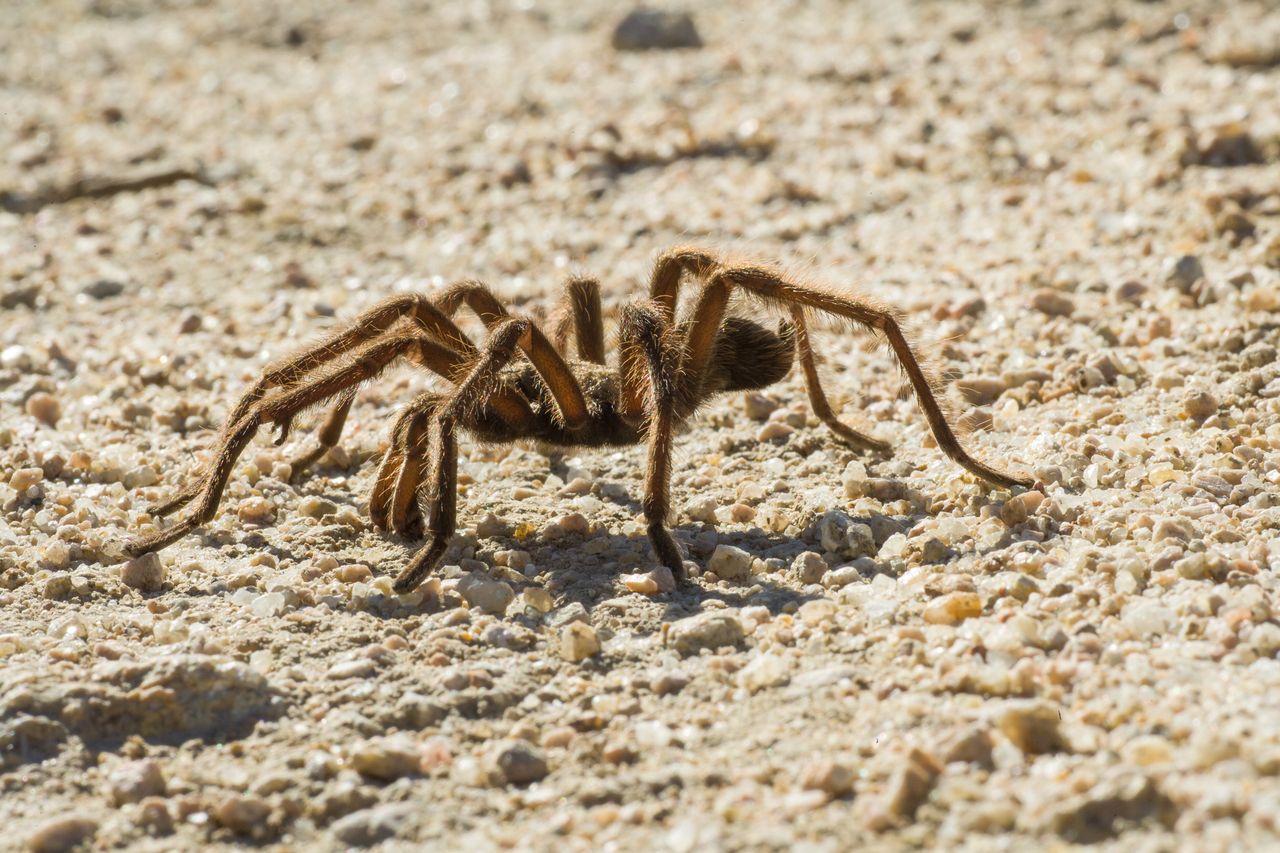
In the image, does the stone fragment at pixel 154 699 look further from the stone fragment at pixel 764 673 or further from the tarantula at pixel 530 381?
the stone fragment at pixel 764 673

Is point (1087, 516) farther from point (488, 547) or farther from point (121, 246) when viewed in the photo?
point (121, 246)

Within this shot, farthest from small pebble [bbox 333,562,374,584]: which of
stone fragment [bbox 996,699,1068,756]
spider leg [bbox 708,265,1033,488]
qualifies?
stone fragment [bbox 996,699,1068,756]

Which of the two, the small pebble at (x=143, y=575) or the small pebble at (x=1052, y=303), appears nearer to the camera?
the small pebble at (x=143, y=575)

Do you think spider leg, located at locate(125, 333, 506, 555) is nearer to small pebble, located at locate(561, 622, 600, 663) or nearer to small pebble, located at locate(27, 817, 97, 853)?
small pebble, located at locate(561, 622, 600, 663)

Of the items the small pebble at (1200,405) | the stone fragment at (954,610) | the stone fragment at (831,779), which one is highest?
the small pebble at (1200,405)

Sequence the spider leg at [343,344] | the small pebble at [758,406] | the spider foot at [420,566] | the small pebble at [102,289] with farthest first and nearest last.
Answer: the small pebble at [102,289] < the small pebble at [758,406] < the spider leg at [343,344] < the spider foot at [420,566]

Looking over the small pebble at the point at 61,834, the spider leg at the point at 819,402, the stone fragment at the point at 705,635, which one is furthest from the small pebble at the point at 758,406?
the small pebble at the point at 61,834

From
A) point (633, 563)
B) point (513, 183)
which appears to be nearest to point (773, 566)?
point (633, 563)

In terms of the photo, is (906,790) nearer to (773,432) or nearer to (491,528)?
(491,528)
